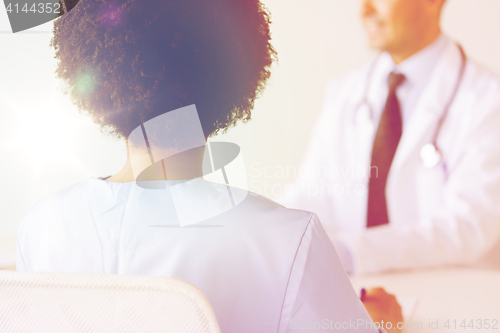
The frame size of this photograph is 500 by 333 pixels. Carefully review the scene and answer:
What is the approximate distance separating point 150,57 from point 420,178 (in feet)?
3.04

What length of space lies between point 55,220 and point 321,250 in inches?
13.5

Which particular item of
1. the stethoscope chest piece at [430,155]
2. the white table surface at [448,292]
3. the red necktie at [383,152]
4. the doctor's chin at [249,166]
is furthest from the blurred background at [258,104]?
the white table surface at [448,292]

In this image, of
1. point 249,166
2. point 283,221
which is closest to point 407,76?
point 249,166

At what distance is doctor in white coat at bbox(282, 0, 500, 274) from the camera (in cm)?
101

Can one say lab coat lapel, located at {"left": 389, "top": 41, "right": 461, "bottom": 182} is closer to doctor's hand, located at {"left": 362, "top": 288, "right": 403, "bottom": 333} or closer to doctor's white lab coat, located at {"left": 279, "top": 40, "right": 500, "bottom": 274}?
doctor's white lab coat, located at {"left": 279, "top": 40, "right": 500, "bottom": 274}

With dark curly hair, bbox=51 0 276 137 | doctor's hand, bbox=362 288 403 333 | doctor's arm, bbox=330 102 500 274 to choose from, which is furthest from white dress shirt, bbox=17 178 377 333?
doctor's arm, bbox=330 102 500 274

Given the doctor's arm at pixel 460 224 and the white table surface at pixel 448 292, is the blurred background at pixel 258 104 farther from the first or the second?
the white table surface at pixel 448 292

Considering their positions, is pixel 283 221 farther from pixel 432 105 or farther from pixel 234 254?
pixel 432 105

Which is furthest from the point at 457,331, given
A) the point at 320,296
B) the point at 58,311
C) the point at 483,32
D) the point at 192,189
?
the point at 483,32

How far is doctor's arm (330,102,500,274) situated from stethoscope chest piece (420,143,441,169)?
1.6 inches

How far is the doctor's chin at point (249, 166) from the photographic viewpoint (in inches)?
15.0

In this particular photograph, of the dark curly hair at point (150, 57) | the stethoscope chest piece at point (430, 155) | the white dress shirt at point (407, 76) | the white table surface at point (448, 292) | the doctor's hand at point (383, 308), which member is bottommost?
the white table surface at point (448, 292)

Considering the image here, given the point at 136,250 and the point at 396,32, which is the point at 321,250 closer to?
the point at 136,250

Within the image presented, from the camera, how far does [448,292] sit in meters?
0.91
